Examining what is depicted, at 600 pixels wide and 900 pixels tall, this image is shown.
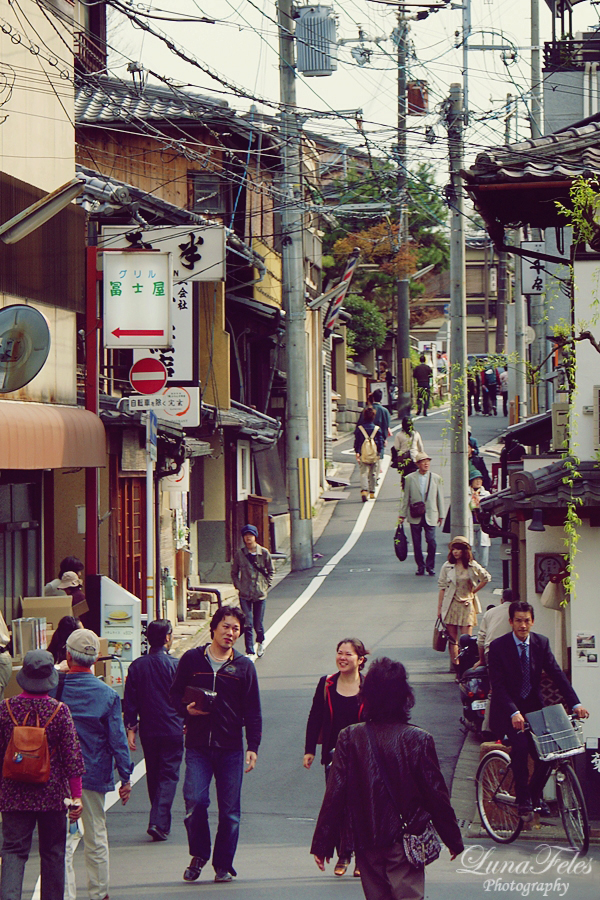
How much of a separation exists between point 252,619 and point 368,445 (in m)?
12.6

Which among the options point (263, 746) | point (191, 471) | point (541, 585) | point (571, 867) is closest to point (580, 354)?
point (541, 585)

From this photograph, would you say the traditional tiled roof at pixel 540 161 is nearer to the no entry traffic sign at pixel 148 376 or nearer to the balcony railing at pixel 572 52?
the no entry traffic sign at pixel 148 376

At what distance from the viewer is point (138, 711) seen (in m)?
9.53

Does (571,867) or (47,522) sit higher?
(47,522)

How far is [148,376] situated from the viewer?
1567 cm

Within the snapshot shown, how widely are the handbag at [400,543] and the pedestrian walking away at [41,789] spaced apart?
15.5 meters

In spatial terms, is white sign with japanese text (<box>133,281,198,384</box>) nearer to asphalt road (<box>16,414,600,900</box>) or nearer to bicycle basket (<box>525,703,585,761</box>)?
asphalt road (<box>16,414,600,900</box>)

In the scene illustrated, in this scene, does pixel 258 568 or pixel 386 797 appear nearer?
pixel 386 797

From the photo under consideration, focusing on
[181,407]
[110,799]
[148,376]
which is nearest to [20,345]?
[148,376]

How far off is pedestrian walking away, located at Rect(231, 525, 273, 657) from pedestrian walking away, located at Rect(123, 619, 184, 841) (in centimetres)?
702

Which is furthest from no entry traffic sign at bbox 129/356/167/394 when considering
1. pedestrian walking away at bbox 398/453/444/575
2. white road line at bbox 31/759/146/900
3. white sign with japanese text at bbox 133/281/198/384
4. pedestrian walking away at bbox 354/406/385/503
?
pedestrian walking away at bbox 354/406/385/503

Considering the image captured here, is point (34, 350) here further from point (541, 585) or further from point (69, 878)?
point (69, 878)

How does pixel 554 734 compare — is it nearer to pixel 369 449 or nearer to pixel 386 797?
pixel 386 797

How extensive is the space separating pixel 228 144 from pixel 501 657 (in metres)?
19.7
